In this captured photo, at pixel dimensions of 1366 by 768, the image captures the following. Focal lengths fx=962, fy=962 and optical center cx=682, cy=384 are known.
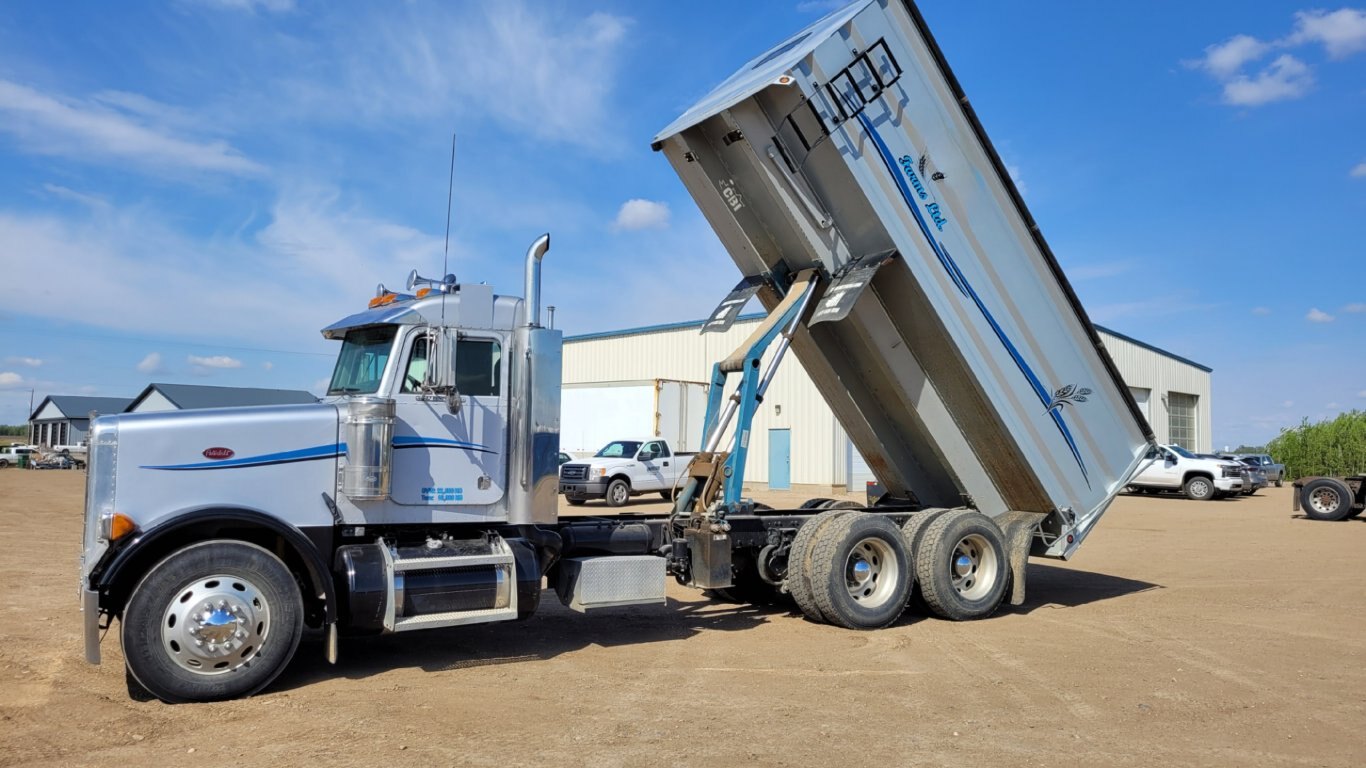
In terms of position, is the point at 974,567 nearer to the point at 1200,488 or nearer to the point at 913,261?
the point at 913,261

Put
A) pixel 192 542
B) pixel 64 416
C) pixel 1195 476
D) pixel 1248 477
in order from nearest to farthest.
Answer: pixel 192 542 → pixel 1195 476 → pixel 1248 477 → pixel 64 416

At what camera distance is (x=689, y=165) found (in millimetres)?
8547

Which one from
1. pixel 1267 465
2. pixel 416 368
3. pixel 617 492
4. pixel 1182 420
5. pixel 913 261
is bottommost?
pixel 617 492

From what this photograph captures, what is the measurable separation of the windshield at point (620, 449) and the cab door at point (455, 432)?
1775 centimetres

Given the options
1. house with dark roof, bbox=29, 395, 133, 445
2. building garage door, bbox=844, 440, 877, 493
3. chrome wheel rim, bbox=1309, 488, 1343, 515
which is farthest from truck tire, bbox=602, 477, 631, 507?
house with dark roof, bbox=29, 395, 133, 445

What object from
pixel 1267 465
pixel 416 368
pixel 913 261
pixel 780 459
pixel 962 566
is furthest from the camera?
pixel 1267 465

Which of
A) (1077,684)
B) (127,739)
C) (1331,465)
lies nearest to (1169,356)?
(1331,465)

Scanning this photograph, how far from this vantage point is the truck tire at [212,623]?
230 inches

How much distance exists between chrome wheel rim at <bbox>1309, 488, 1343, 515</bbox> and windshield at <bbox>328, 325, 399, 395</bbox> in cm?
2178

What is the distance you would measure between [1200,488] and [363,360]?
27624 millimetres

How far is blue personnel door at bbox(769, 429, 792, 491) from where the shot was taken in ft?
102

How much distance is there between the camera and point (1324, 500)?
21359mm

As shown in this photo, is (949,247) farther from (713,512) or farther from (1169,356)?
(1169,356)

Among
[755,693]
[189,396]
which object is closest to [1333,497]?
[755,693]
